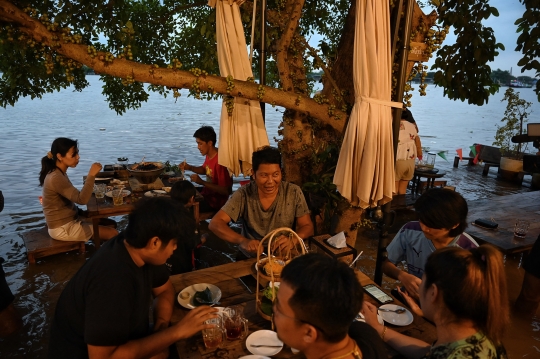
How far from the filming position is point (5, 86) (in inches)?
232

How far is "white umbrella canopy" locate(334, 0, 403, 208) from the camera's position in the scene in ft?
11.4

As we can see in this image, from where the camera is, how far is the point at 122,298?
75.0 inches

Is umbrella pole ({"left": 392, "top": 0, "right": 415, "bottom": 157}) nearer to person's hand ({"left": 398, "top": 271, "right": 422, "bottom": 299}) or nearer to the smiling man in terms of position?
the smiling man

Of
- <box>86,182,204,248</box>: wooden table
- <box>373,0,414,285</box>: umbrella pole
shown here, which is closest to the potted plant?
<box>373,0,414,285</box>: umbrella pole

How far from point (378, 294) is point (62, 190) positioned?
4151 millimetres

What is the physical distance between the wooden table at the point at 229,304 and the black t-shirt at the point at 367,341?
46 centimetres

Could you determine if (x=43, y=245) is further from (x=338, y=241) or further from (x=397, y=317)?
(x=397, y=317)

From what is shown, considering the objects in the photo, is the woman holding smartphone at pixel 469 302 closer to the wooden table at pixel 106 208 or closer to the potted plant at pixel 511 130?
the wooden table at pixel 106 208

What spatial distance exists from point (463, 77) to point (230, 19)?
385 cm

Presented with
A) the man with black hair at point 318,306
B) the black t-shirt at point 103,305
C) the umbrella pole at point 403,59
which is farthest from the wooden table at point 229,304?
the umbrella pole at point 403,59

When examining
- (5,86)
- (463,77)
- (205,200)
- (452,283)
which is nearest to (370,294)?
(452,283)

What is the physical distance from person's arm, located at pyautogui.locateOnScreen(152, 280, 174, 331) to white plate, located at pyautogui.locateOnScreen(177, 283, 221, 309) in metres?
0.09

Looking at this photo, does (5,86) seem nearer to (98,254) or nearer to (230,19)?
(230,19)

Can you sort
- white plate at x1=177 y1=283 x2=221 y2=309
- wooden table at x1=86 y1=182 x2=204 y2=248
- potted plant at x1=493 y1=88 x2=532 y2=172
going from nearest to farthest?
white plate at x1=177 y1=283 x2=221 y2=309
wooden table at x1=86 y1=182 x2=204 y2=248
potted plant at x1=493 y1=88 x2=532 y2=172
